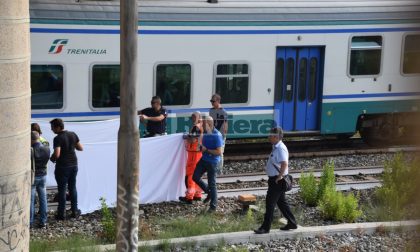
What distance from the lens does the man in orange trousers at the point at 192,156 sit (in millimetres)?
12352

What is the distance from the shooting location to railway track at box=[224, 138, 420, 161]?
656 inches

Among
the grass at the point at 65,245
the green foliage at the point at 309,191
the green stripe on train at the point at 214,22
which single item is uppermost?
the green stripe on train at the point at 214,22

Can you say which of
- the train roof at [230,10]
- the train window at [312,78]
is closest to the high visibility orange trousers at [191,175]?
the train roof at [230,10]

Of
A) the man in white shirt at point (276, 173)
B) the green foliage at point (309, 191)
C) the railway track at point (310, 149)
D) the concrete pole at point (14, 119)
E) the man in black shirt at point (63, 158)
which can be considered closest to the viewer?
the concrete pole at point (14, 119)

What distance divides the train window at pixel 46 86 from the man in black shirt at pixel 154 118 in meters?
2.02

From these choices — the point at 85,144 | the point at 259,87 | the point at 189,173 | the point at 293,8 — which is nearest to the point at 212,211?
the point at 189,173

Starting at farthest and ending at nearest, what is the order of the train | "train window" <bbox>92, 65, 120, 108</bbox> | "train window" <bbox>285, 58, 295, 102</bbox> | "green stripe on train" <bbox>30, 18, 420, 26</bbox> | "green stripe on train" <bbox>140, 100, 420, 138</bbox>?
"train window" <bbox>285, 58, 295, 102</bbox> → "green stripe on train" <bbox>140, 100, 420, 138</bbox> → "train window" <bbox>92, 65, 120, 108</bbox> → the train → "green stripe on train" <bbox>30, 18, 420, 26</bbox>

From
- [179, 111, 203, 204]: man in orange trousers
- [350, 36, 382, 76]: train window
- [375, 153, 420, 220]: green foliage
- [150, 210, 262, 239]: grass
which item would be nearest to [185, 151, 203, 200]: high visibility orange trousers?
[179, 111, 203, 204]: man in orange trousers

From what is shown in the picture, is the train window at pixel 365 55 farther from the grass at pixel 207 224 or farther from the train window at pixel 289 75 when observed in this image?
the grass at pixel 207 224

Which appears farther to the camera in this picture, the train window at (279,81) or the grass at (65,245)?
the train window at (279,81)

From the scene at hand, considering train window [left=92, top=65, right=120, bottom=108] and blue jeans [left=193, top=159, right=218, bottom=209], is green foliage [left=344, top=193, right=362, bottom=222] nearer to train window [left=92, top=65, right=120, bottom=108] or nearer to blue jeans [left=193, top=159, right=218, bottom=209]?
blue jeans [left=193, top=159, right=218, bottom=209]

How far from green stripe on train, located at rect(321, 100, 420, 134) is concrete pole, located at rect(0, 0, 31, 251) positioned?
12.5 m

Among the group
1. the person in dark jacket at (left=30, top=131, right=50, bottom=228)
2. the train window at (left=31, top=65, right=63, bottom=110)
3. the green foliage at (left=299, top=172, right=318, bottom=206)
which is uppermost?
the train window at (left=31, top=65, right=63, bottom=110)

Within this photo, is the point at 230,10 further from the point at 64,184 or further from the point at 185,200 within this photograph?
the point at 64,184
